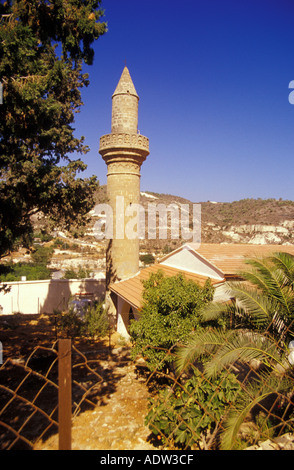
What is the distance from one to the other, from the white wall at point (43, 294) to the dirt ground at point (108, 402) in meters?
4.68

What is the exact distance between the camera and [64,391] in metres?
2.13

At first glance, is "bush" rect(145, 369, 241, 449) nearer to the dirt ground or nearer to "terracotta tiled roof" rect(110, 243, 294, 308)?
the dirt ground

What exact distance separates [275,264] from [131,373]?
6003mm

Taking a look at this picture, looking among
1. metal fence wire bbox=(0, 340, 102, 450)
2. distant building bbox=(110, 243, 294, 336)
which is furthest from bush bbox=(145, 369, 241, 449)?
distant building bbox=(110, 243, 294, 336)

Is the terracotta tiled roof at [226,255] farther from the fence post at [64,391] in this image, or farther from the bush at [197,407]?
the fence post at [64,391]

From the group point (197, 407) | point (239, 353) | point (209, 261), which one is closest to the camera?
point (197, 407)

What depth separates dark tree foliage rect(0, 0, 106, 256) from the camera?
257 inches

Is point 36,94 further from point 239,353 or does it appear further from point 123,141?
point 123,141

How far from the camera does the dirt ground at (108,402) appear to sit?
19.2ft

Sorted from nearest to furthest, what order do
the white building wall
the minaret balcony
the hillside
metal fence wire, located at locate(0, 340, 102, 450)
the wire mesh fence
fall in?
the wire mesh fence
metal fence wire, located at locate(0, 340, 102, 450)
the white building wall
the minaret balcony
the hillside

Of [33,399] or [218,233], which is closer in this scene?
[33,399]

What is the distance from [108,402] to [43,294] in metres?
12.8

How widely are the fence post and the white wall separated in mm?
17616

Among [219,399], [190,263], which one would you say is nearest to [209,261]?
[190,263]
